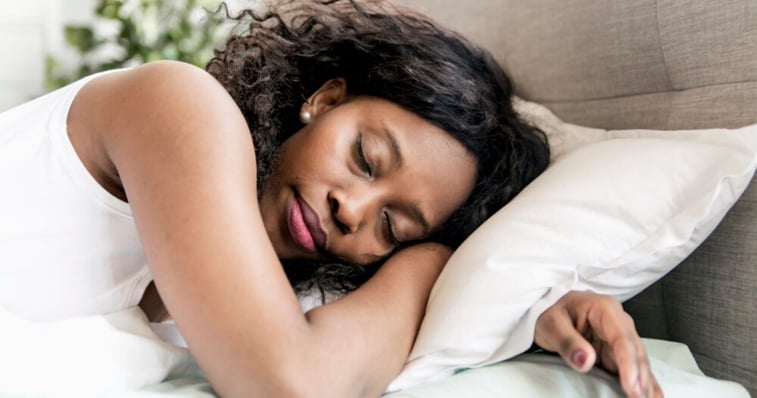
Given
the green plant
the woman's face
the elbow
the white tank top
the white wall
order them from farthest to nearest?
the white wall
the green plant
the woman's face
the white tank top
the elbow

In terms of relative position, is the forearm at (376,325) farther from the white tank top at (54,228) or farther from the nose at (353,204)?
the white tank top at (54,228)

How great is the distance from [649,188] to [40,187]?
0.78m

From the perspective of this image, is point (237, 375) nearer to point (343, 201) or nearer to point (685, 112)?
point (343, 201)

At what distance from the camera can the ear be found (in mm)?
1141

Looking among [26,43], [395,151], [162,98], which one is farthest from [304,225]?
[26,43]

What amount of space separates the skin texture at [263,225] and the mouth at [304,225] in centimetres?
1

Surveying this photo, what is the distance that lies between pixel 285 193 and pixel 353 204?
0.37 feet

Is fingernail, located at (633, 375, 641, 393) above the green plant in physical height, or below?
above

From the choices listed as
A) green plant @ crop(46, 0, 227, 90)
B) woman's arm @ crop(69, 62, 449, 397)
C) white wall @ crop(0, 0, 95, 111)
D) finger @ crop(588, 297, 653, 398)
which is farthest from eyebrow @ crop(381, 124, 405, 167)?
white wall @ crop(0, 0, 95, 111)

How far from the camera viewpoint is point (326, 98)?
1156mm

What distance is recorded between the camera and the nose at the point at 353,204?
982 millimetres

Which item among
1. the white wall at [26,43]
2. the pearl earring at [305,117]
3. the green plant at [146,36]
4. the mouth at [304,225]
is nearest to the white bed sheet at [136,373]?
the mouth at [304,225]

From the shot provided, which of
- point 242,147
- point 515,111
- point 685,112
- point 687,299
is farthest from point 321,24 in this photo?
point 687,299

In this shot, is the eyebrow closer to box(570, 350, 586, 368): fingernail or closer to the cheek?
the cheek
